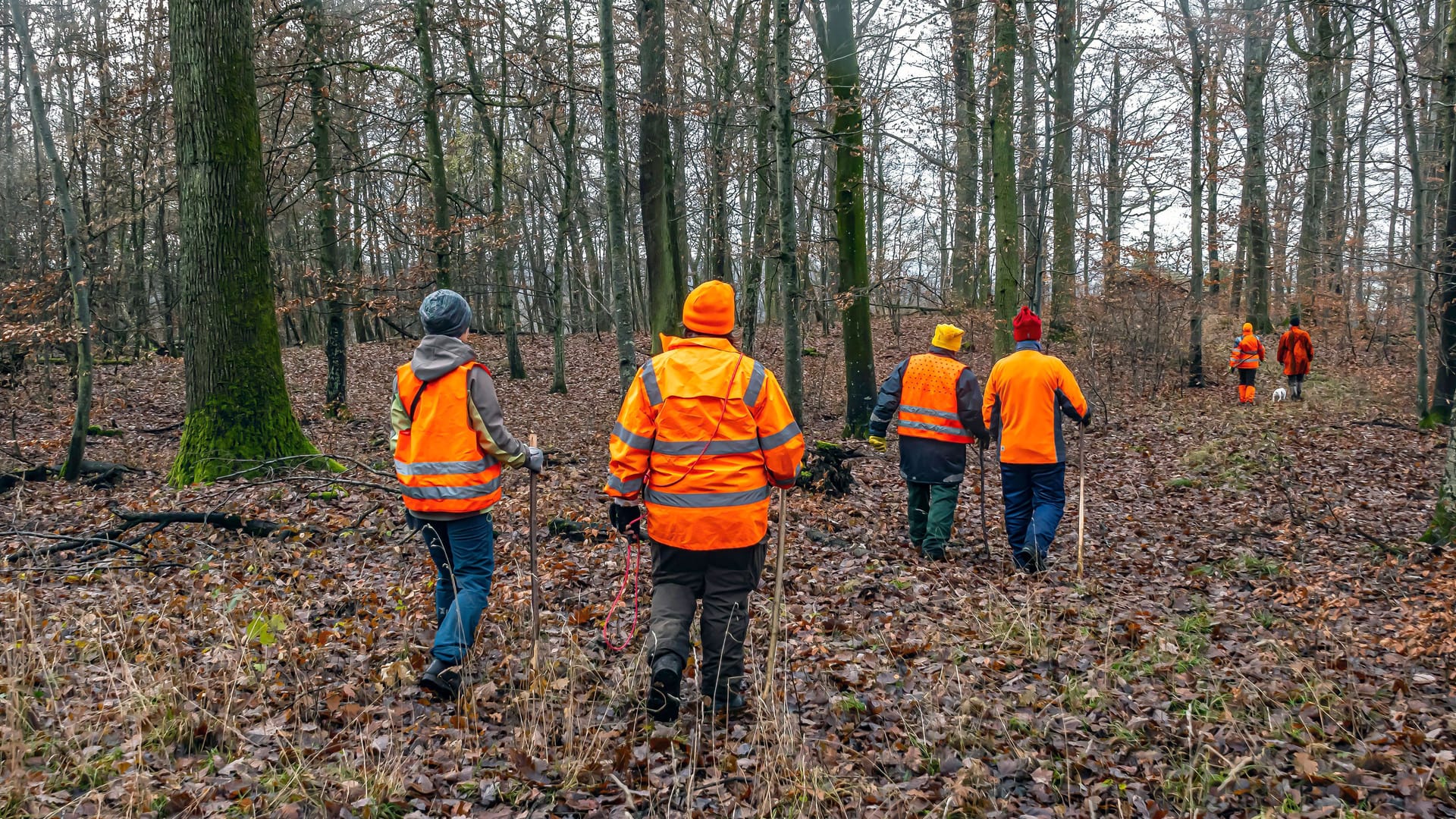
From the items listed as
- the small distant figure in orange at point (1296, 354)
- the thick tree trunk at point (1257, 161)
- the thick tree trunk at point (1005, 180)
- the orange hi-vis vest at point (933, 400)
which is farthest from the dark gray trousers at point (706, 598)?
the thick tree trunk at point (1257, 161)

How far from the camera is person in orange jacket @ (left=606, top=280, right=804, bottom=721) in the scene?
4137mm

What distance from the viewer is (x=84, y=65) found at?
54.4 ft

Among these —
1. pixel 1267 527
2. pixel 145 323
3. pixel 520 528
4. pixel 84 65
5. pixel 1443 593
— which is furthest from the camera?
pixel 145 323

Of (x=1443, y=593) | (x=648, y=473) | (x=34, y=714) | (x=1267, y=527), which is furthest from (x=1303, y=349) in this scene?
(x=34, y=714)

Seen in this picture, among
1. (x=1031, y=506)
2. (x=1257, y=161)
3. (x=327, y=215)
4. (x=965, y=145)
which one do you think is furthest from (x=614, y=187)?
(x=1257, y=161)

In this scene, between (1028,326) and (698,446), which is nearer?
(698,446)

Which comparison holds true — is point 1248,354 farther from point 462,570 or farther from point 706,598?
point 462,570

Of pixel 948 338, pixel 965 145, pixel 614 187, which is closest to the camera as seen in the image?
pixel 948 338

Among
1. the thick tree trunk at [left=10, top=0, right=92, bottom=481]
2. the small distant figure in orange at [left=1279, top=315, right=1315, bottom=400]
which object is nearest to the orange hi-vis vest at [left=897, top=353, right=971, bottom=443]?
the thick tree trunk at [left=10, top=0, right=92, bottom=481]

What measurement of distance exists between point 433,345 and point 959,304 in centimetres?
2002

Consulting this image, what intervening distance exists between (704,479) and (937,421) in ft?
13.3

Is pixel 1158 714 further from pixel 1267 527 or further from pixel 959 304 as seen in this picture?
pixel 959 304

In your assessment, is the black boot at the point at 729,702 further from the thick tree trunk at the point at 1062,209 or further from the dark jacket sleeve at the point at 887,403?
the thick tree trunk at the point at 1062,209

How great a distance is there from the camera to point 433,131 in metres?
16.1
